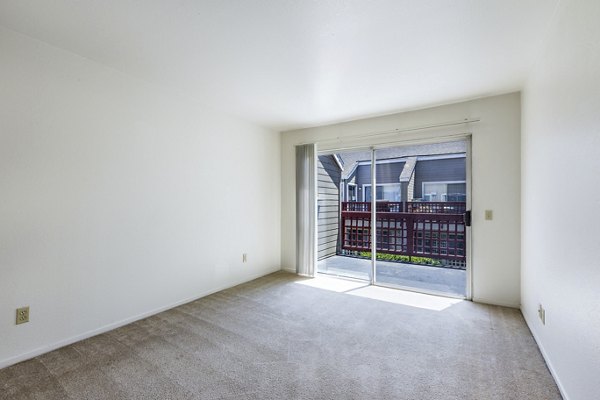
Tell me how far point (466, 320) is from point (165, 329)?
2911mm

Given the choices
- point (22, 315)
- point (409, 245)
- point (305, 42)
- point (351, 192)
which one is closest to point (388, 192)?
point (351, 192)

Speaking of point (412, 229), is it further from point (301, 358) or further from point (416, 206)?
point (301, 358)

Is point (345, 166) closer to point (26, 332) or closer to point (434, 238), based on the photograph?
point (434, 238)

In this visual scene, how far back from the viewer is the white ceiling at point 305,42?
1723 millimetres

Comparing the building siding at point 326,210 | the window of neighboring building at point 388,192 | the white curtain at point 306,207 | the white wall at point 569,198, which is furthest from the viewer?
the building siding at point 326,210

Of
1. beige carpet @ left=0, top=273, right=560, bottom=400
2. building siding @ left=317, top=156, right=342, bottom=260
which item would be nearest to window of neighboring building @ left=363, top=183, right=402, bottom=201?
building siding @ left=317, top=156, right=342, bottom=260

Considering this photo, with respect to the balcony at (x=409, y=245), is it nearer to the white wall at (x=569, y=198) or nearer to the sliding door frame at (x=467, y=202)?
the sliding door frame at (x=467, y=202)

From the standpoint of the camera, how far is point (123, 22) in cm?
186

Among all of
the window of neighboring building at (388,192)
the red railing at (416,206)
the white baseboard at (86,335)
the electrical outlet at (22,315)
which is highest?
the window of neighboring building at (388,192)

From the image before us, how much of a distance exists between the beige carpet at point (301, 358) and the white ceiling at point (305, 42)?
2.39 metres

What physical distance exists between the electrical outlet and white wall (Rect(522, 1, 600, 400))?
3460 millimetres

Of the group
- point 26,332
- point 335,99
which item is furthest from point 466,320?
point 26,332

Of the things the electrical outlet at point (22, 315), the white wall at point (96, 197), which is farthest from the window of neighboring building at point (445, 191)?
the electrical outlet at point (22, 315)

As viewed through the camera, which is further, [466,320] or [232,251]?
[232,251]
